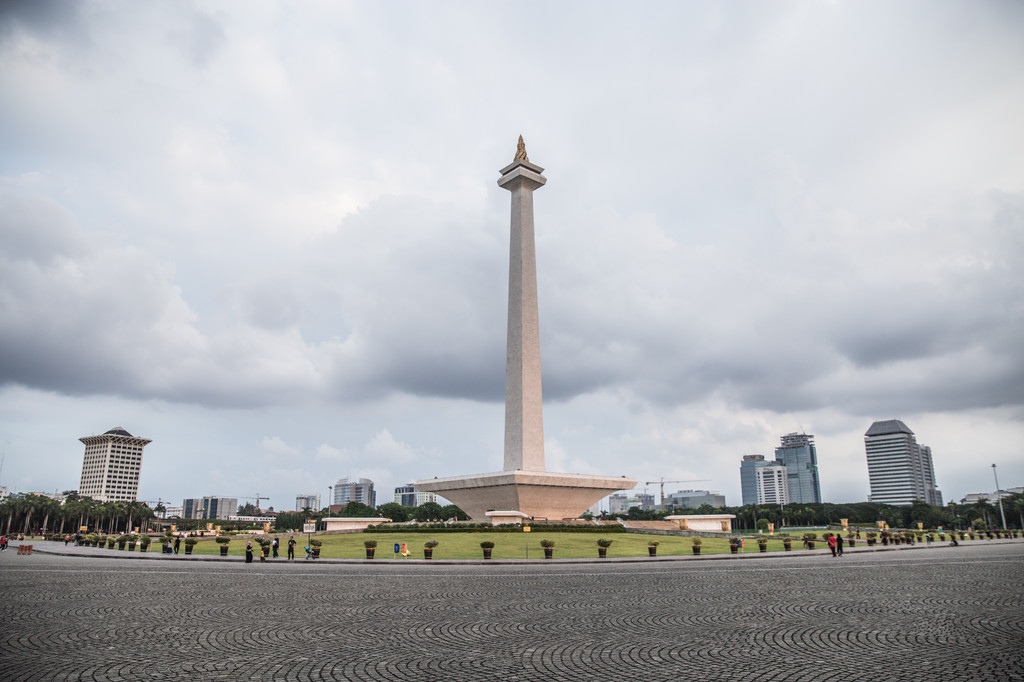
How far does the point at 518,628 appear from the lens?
11211mm

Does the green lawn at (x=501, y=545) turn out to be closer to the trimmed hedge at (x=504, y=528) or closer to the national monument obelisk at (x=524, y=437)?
the trimmed hedge at (x=504, y=528)

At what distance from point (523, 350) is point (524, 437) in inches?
272

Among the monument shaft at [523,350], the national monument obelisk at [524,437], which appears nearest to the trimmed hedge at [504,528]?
the national monument obelisk at [524,437]

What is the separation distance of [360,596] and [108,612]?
16.8ft

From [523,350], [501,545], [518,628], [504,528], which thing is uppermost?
[523,350]

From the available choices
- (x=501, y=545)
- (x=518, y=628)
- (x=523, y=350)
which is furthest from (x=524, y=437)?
(x=518, y=628)

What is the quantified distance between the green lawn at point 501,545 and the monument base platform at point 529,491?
666cm

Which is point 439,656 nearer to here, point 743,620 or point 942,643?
point 743,620

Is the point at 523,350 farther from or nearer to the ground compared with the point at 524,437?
farther from the ground

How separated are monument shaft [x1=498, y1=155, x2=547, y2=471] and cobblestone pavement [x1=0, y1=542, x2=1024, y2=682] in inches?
1316

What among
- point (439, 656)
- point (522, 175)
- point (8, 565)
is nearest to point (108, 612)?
point (439, 656)

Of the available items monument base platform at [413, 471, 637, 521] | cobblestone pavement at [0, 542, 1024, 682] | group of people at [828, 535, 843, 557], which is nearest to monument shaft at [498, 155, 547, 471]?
monument base platform at [413, 471, 637, 521]

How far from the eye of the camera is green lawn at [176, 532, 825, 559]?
Answer: 3416cm

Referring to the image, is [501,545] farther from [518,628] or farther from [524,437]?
[518,628]
